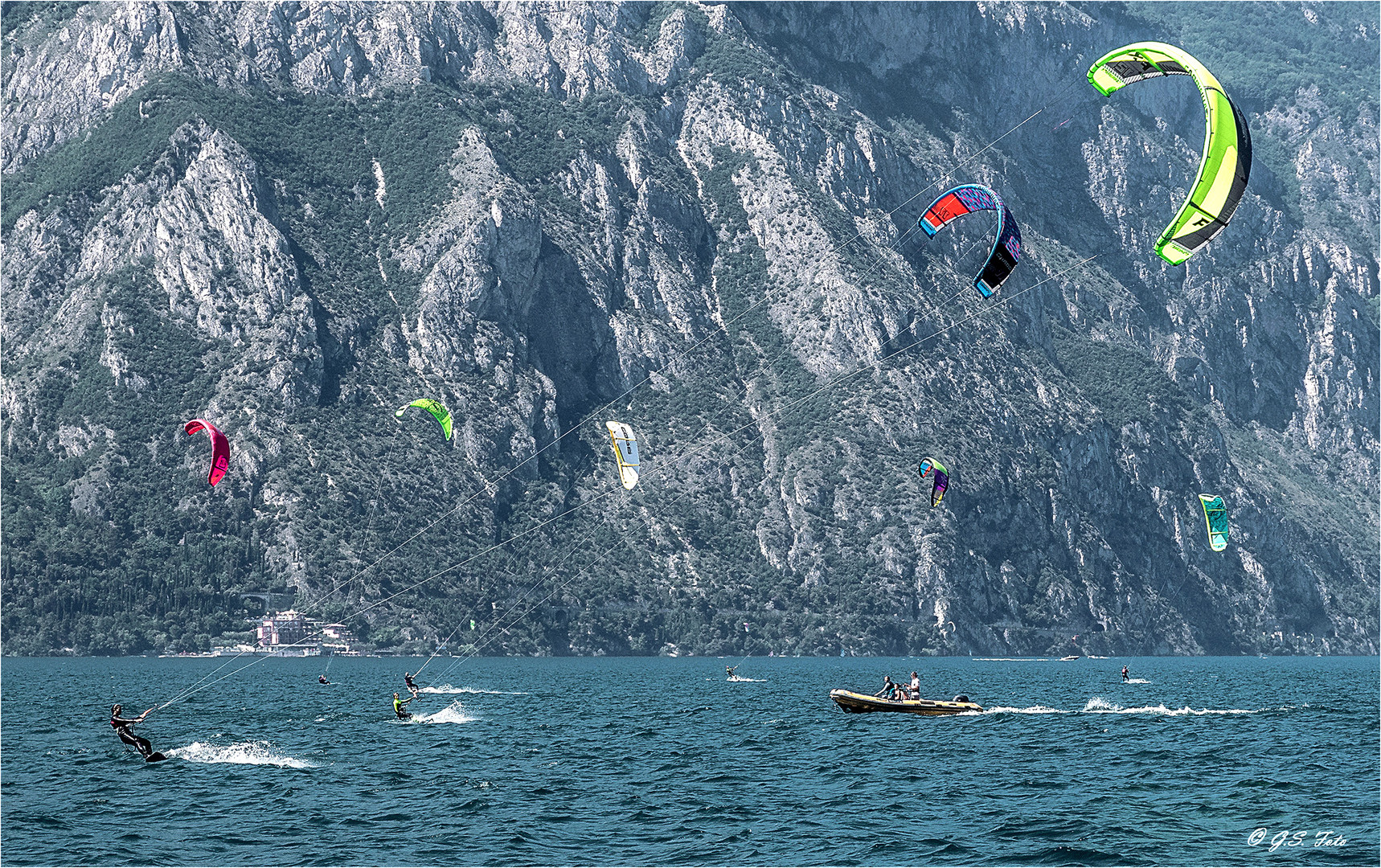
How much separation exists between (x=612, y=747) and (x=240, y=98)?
523 ft

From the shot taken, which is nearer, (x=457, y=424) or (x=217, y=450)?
(x=217, y=450)

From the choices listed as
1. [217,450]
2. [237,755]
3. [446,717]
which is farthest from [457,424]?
[237,755]

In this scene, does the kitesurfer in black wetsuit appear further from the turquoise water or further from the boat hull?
the boat hull

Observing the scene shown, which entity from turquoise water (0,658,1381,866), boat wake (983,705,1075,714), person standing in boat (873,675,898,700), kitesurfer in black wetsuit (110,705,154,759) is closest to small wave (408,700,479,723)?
turquoise water (0,658,1381,866)

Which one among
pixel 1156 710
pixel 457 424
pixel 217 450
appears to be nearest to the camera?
pixel 217 450

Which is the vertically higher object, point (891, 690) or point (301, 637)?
point (301, 637)

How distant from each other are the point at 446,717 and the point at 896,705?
21.1m

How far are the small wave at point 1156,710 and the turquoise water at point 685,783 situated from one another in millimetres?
348

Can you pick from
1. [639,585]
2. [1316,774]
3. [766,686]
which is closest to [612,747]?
[1316,774]

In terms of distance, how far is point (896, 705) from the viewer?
60.8 m

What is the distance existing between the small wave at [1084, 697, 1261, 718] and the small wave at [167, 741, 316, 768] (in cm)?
3911

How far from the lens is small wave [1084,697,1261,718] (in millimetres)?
73375

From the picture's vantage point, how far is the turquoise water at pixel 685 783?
115 ft

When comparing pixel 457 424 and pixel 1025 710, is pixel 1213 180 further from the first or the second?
pixel 457 424
